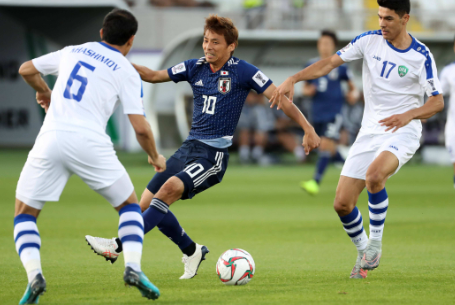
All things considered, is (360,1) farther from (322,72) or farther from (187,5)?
(322,72)

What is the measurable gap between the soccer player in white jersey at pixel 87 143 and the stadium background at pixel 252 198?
0.42 m

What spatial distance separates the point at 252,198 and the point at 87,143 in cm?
820

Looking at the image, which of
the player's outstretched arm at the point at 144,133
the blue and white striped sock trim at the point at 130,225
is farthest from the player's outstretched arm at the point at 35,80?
the blue and white striped sock trim at the point at 130,225

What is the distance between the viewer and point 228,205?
11.4 meters

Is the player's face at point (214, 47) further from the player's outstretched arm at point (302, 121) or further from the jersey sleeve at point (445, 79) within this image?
the jersey sleeve at point (445, 79)

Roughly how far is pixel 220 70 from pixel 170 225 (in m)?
1.44

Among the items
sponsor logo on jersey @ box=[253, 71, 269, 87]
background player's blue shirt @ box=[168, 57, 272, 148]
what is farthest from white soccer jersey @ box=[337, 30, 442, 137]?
background player's blue shirt @ box=[168, 57, 272, 148]

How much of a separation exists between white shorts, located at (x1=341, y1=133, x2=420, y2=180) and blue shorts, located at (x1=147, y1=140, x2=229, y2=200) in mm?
1135

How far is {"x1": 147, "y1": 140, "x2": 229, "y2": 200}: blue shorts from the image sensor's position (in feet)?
17.9

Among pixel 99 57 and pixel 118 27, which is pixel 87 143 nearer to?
pixel 99 57

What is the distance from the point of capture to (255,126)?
21.4 metres

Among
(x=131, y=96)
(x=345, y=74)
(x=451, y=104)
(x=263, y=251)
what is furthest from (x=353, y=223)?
(x=345, y=74)

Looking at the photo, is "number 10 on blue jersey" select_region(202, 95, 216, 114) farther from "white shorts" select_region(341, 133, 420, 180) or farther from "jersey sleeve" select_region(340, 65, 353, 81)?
"jersey sleeve" select_region(340, 65, 353, 81)

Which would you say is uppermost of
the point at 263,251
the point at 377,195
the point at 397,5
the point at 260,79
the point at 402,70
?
the point at 397,5
